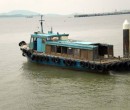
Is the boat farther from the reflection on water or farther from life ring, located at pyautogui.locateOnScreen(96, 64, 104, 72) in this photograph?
the reflection on water

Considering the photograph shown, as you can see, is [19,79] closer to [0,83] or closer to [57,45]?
[0,83]

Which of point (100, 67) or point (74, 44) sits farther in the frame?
point (74, 44)

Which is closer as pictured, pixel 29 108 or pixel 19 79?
pixel 29 108

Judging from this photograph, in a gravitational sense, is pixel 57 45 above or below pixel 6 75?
above

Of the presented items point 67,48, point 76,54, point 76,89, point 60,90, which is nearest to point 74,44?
point 67,48

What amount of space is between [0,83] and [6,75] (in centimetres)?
286

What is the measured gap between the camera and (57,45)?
29094 millimetres

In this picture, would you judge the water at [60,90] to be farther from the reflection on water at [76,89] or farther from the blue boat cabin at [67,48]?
the blue boat cabin at [67,48]

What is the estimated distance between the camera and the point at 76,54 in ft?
90.3

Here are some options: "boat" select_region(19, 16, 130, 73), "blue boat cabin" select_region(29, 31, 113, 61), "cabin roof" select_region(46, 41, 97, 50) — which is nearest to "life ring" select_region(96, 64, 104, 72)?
"boat" select_region(19, 16, 130, 73)

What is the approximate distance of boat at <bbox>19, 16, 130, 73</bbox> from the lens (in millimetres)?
25500

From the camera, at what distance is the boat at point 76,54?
25.5 m

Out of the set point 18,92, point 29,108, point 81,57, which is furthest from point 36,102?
point 81,57

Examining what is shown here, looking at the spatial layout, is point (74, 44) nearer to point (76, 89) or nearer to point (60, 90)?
point (76, 89)
